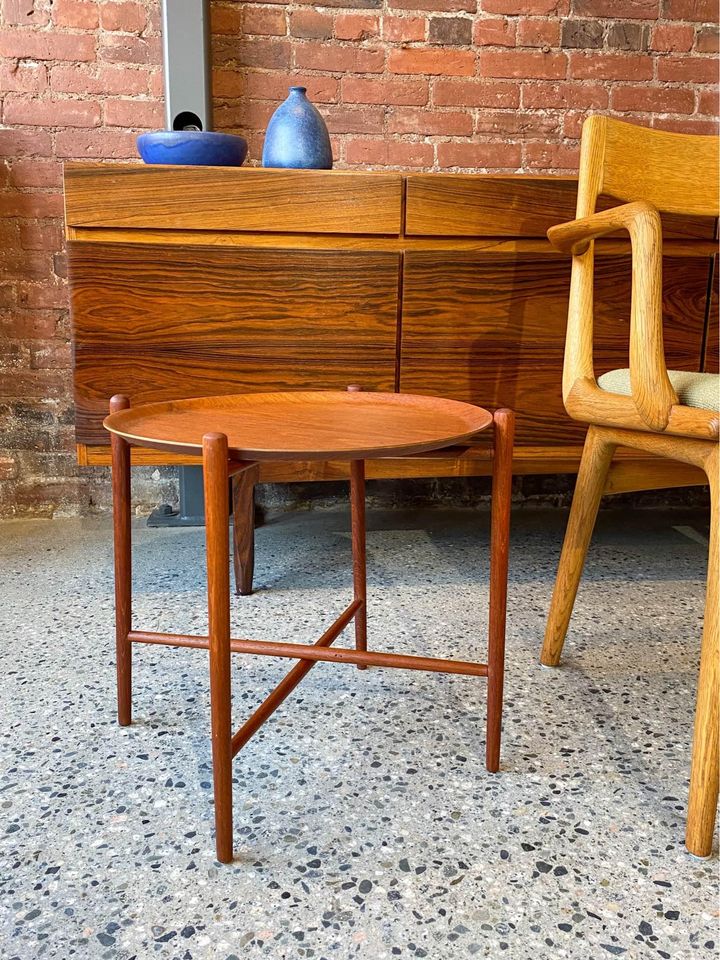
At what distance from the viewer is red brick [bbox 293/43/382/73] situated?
7.77ft

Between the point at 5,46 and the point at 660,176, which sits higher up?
the point at 5,46

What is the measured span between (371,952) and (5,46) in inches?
98.5

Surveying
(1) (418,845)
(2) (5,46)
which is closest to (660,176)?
(1) (418,845)

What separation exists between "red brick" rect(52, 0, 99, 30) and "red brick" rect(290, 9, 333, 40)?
58cm

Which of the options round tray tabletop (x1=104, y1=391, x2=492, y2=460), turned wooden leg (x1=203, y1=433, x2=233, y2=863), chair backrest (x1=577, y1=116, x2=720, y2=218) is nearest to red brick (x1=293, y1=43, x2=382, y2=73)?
chair backrest (x1=577, y1=116, x2=720, y2=218)

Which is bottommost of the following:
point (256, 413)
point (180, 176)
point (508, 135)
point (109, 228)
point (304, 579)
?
point (304, 579)

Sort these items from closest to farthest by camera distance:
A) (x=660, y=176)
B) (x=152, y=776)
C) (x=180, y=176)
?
(x=152, y=776)
(x=660, y=176)
(x=180, y=176)

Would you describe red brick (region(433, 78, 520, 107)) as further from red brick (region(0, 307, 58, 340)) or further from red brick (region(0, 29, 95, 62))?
red brick (region(0, 307, 58, 340))

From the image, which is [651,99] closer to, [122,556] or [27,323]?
[27,323]

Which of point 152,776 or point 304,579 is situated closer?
point 152,776

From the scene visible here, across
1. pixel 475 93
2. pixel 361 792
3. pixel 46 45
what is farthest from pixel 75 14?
pixel 361 792

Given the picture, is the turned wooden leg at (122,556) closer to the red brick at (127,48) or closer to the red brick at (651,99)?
the red brick at (127,48)

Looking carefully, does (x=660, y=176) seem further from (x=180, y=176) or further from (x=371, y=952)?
(x=371, y=952)

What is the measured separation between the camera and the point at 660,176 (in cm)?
148
